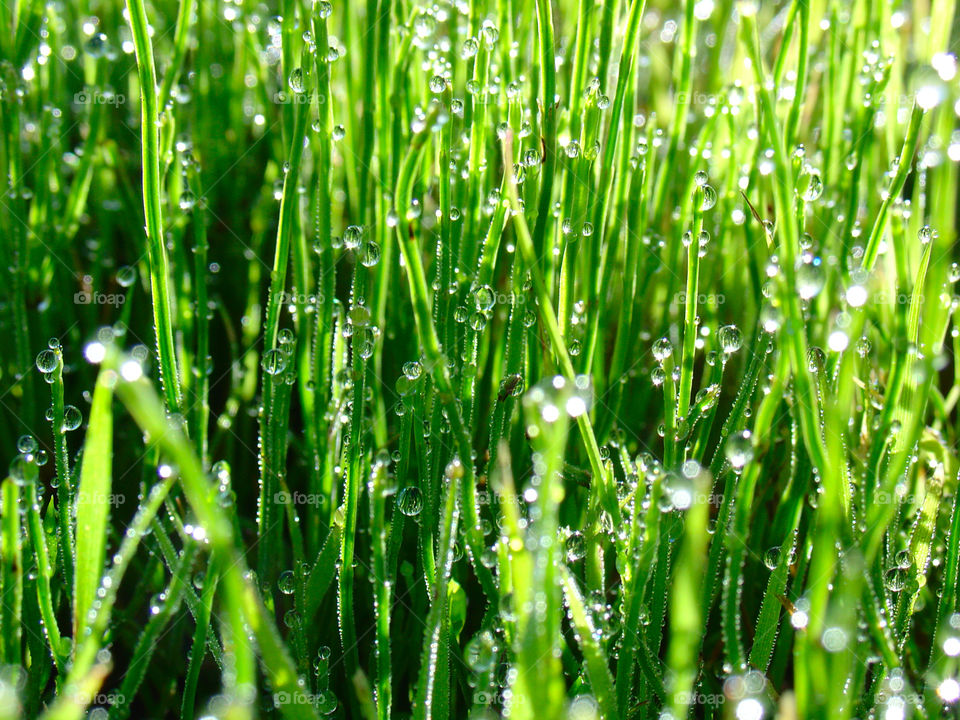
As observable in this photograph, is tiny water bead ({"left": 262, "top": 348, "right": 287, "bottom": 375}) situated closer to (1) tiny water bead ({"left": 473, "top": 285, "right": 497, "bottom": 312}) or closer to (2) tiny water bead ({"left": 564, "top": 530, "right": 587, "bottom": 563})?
(1) tiny water bead ({"left": 473, "top": 285, "right": 497, "bottom": 312})

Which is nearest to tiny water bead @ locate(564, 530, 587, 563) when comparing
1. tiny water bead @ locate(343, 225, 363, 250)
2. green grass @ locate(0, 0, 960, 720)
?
green grass @ locate(0, 0, 960, 720)

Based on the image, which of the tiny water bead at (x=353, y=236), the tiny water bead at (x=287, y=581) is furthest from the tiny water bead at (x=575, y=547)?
the tiny water bead at (x=353, y=236)

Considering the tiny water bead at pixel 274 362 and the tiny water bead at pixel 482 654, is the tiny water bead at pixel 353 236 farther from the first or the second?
the tiny water bead at pixel 482 654

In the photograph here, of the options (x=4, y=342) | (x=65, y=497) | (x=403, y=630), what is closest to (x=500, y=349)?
(x=403, y=630)

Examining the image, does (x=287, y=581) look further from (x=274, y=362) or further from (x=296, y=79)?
(x=296, y=79)

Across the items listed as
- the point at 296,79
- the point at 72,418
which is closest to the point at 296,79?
the point at 296,79

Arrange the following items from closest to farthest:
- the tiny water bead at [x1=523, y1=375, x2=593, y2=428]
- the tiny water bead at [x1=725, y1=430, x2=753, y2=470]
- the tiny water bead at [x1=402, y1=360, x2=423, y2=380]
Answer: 1. the tiny water bead at [x1=523, y1=375, x2=593, y2=428]
2. the tiny water bead at [x1=725, y1=430, x2=753, y2=470]
3. the tiny water bead at [x1=402, y1=360, x2=423, y2=380]

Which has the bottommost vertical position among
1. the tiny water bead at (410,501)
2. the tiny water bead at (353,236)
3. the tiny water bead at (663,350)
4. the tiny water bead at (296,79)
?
the tiny water bead at (410,501)

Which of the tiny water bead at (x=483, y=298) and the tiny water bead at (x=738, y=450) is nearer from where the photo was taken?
the tiny water bead at (x=738, y=450)

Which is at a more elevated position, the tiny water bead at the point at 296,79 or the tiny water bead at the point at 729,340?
the tiny water bead at the point at 296,79
